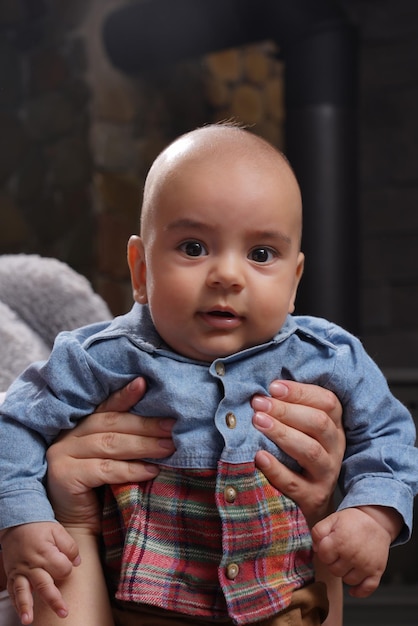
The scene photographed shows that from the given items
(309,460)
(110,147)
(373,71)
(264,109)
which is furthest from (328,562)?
(264,109)

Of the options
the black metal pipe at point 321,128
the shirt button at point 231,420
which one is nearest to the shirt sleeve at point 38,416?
the shirt button at point 231,420

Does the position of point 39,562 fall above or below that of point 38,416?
below

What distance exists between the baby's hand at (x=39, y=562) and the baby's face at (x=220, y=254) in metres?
0.23

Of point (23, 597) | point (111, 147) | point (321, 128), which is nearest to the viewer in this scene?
point (23, 597)

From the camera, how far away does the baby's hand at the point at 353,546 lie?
2.91 feet

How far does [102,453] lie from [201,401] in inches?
4.8

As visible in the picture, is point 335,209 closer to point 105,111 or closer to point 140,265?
point 105,111

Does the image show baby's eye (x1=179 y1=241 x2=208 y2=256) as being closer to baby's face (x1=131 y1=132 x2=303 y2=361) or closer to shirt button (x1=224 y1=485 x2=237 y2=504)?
baby's face (x1=131 y1=132 x2=303 y2=361)

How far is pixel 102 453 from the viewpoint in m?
0.94

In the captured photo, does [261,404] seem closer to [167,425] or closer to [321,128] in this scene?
[167,425]

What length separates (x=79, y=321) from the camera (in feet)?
4.40

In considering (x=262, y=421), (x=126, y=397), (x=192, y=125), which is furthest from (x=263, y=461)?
(x=192, y=125)

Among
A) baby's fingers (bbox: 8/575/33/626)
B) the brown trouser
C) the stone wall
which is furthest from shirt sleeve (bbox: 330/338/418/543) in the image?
the stone wall

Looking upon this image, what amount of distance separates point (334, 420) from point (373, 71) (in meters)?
2.19
